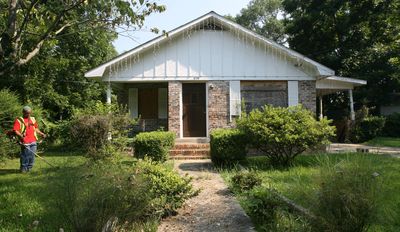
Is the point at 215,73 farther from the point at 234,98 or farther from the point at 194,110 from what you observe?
the point at 194,110

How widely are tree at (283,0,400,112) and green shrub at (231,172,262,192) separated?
74.9 ft

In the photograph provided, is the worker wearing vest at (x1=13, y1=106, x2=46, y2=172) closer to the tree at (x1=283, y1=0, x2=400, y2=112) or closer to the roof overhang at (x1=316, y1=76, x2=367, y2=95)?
the roof overhang at (x1=316, y1=76, x2=367, y2=95)

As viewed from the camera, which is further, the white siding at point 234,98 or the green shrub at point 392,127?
the green shrub at point 392,127

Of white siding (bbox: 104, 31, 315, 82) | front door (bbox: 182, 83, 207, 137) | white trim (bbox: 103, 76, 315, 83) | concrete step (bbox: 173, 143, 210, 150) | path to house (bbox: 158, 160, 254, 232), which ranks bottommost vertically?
path to house (bbox: 158, 160, 254, 232)

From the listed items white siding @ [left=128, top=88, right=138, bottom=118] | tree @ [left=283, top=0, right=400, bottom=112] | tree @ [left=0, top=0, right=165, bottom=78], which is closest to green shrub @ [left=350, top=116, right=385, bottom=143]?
tree @ [left=283, top=0, right=400, bottom=112]

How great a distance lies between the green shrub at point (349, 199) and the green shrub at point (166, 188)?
2.73m

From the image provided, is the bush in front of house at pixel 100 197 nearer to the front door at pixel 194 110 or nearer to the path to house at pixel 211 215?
the path to house at pixel 211 215

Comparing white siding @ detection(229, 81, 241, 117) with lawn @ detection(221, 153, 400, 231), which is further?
white siding @ detection(229, 81, 241, 117)

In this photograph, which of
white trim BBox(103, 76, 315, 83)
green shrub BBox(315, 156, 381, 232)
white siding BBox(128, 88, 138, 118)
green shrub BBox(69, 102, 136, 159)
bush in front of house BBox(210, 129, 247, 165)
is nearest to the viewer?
green shrub BBox(315, 156, 381, 232)

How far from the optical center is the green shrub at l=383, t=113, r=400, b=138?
81.6 ft

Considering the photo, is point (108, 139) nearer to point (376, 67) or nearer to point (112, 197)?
point (112, 197)

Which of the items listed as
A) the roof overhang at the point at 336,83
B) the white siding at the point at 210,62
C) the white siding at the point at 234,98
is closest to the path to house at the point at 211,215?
the white siding at the point at 234,98

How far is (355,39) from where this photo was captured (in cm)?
2984

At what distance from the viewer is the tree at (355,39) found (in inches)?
1088
